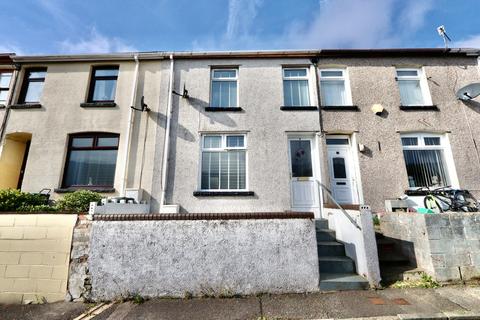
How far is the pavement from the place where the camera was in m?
3.28

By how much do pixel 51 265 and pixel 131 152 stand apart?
3.82m

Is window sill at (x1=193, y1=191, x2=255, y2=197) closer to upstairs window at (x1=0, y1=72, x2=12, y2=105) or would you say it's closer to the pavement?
the pavement

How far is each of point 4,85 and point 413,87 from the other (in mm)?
14809

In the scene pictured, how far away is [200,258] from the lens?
157 inches

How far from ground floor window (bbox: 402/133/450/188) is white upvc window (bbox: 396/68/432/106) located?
127cm

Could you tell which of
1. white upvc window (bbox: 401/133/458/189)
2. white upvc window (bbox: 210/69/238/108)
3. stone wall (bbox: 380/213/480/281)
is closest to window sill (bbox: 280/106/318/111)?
white upvc window (bbox: 210/69/238/108)

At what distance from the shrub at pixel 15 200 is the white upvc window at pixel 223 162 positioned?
447cm

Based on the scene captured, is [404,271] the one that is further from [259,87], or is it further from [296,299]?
[259,87]

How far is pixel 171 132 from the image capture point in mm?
7355

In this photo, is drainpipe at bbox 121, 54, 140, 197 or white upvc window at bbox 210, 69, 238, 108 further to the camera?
white upvc window at bbox 210, 69, 238, 108

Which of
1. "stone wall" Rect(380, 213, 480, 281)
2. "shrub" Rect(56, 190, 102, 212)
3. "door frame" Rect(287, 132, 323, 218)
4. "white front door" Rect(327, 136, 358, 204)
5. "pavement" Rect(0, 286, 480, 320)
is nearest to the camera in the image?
"pavement" Rect(0, 286, 480, 320)

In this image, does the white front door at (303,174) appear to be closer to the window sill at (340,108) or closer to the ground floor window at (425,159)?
the window sill at (340,108)

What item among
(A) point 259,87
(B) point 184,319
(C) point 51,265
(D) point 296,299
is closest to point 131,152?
(C) point 51,265

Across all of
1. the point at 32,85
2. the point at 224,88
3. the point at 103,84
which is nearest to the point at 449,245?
the point at 224,88
